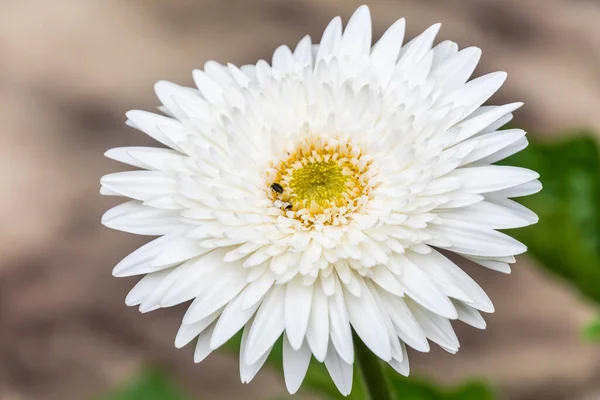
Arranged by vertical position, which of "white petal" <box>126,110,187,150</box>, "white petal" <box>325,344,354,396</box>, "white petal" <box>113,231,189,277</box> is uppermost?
"white petal" <box>126,110,187,150</box>

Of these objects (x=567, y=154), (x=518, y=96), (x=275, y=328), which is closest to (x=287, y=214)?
(x=275, y=328)

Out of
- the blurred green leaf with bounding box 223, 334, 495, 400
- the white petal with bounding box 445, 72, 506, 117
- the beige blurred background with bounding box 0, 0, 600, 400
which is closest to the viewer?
the white petal with bounding box 445, 72, 506, 117

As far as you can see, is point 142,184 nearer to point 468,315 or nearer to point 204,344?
point 204,344

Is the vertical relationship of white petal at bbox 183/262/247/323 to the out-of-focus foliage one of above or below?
above

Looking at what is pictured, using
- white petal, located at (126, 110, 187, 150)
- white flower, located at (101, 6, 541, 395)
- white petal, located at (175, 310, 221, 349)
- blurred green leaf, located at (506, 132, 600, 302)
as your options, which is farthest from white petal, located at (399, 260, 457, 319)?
blurred green leaf, located at (506, 132, 600, 302)

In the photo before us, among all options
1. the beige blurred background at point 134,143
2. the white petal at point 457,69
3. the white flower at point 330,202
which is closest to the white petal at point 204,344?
the white flower at point 330,202

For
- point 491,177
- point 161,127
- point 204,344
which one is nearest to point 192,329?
point 204,344

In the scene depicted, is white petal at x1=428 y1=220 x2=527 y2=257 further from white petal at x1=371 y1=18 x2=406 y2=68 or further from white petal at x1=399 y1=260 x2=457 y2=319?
white petal at x1=371 y1=18 x2=406 y2=68
